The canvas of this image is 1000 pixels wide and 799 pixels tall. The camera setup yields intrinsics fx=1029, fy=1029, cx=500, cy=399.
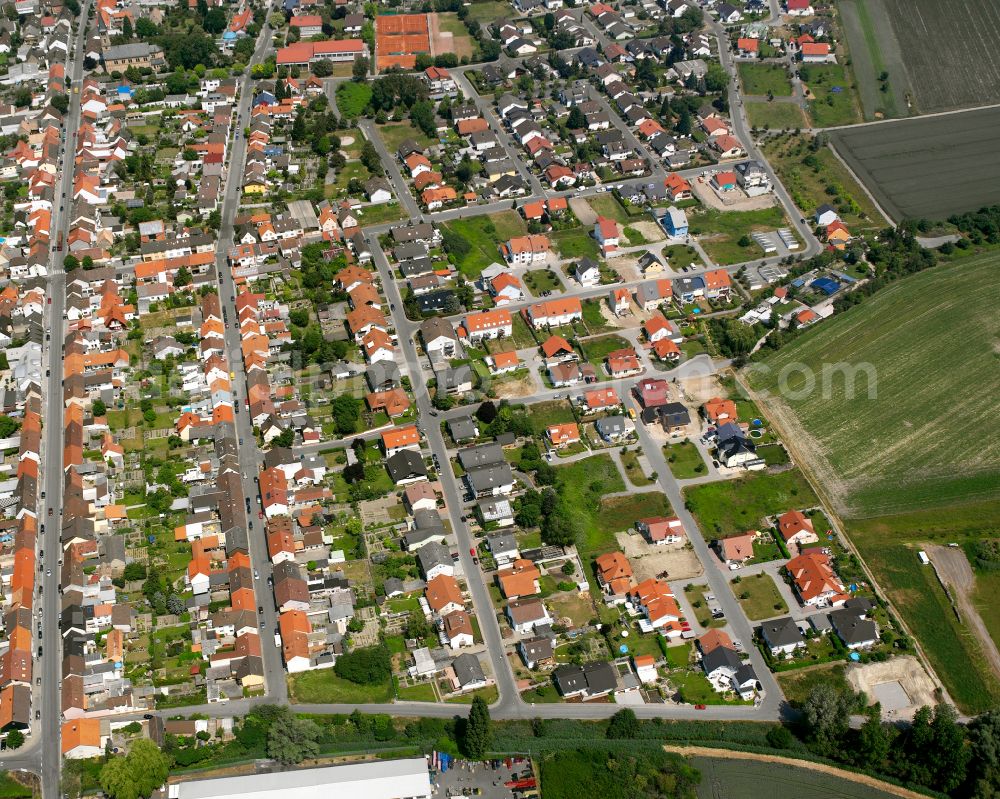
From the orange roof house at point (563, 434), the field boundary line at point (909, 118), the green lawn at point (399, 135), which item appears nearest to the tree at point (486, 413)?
the orange roof house at point (563, 434)

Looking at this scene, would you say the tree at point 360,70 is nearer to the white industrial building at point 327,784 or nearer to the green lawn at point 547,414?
the green lawn at point 547,414

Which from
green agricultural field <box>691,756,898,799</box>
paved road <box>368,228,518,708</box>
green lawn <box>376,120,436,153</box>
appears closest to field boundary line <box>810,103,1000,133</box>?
green lawn <box>376,120,436,153</box>

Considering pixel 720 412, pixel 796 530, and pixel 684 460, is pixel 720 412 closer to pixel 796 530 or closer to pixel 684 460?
pixel 684 460

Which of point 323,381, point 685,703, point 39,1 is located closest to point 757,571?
point 685,703

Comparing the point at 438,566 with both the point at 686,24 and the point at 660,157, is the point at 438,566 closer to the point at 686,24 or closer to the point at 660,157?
the point at 660,157

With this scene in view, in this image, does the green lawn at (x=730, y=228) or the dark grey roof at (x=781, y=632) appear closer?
the dark grey roof at (x=781, y=632)
